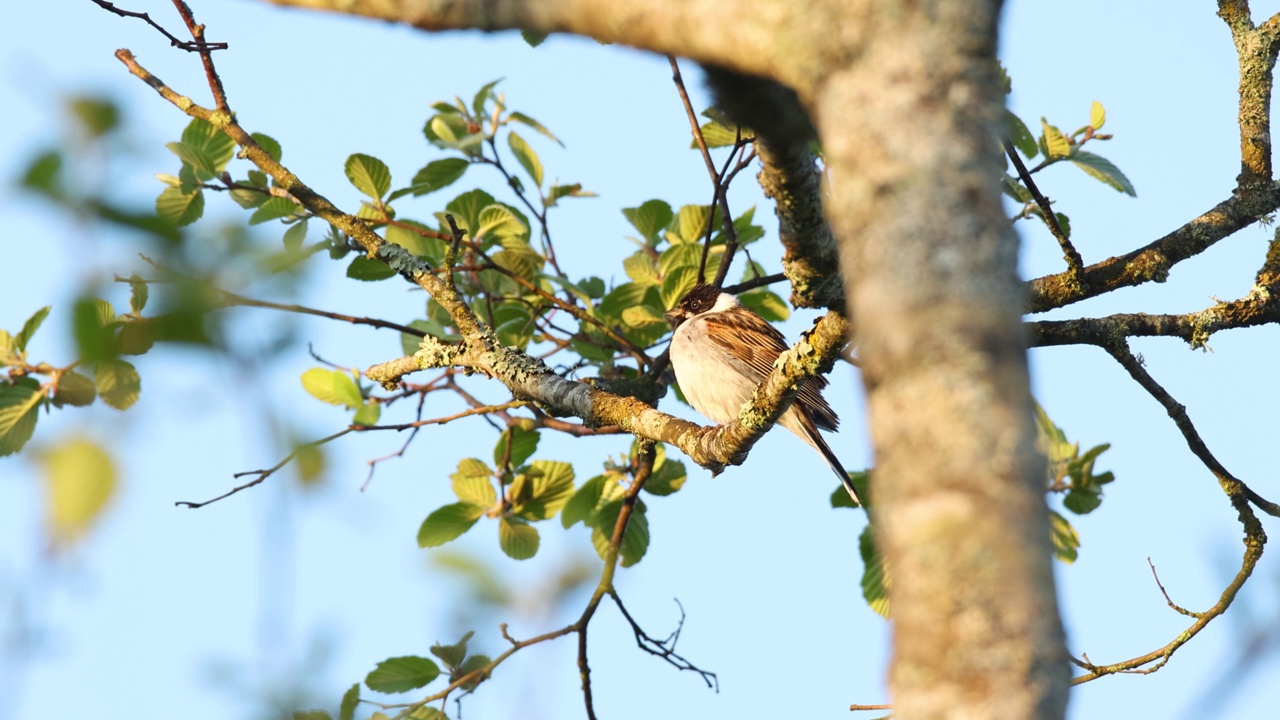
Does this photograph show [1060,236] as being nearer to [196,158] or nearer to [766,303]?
[766,303]

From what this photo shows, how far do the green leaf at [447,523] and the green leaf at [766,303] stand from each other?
6.11ft

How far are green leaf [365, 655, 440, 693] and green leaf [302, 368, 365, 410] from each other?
1615mm

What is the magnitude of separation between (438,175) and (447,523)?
1.86m

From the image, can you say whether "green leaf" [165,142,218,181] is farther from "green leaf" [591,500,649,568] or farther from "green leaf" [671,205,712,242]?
"green leaf" [591,500,649,568]

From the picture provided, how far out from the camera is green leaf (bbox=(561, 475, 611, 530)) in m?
5.88

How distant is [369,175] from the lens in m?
5.58

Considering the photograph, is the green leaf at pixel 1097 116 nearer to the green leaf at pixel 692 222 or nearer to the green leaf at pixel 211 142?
the green leaf at pixel 692 222

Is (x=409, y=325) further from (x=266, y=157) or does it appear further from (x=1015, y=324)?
(x=1015, y=324)

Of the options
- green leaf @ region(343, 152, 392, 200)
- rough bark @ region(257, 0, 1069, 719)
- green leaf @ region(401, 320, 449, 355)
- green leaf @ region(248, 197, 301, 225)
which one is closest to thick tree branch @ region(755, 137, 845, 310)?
rough bark @ region(257, 0, 1069, 719)

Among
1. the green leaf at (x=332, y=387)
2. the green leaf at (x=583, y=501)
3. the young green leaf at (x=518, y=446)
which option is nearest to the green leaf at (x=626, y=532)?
the green leaf at (x=583, y=501)

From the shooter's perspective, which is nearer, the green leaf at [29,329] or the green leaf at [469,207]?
the green leaf at [29,329]

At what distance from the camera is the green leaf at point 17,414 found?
484cm

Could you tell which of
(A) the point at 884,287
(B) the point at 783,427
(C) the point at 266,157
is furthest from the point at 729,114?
(B) the point at 783,427

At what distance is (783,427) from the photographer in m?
7.25
